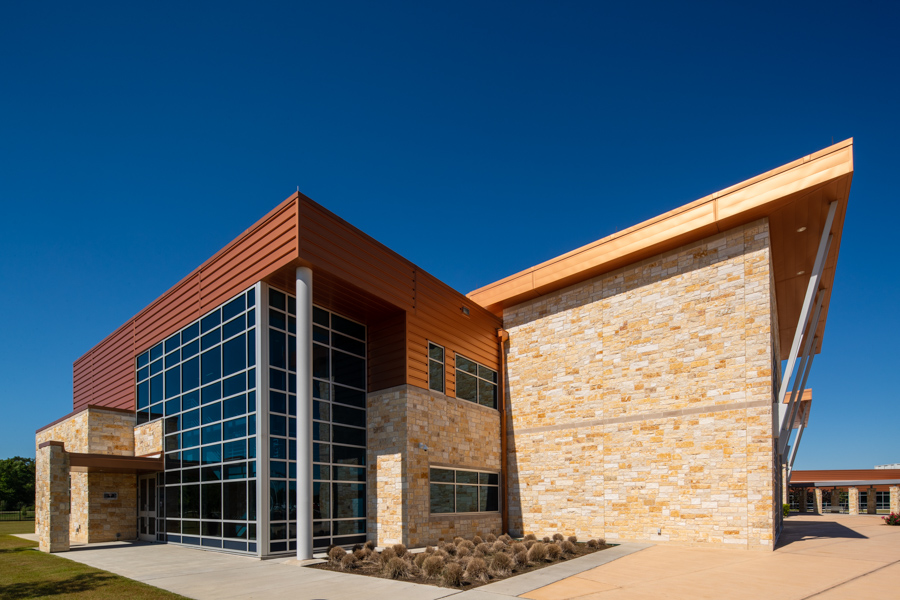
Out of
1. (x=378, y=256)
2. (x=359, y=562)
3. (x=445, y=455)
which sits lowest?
(x=359, y=562)

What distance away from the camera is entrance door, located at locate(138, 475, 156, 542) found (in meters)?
18.7

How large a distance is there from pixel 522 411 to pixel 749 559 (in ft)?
29.4

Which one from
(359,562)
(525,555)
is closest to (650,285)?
(525,555)

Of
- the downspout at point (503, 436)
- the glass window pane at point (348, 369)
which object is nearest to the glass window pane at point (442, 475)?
the downspout at point (503, 436)

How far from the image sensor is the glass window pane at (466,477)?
59.6 feet

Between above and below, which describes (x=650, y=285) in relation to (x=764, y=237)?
below

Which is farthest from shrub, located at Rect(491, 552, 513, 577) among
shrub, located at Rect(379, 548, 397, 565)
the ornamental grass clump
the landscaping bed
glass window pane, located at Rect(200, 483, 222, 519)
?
glass window pane, located at Rect(200, 483, 222, 519)

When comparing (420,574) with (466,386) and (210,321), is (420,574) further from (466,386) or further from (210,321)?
(210,321)

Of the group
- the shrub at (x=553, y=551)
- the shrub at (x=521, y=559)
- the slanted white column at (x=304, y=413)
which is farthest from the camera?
the slanted white column at (x=304, y=413)

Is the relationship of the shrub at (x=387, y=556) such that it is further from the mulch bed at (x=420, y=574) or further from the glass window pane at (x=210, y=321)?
the glass window pane at (x=210, y=321)

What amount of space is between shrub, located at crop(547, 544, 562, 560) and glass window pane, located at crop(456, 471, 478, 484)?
218 inches

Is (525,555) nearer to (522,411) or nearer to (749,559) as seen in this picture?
(749,559)

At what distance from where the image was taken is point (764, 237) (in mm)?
15219

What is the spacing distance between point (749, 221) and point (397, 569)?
12.9m
